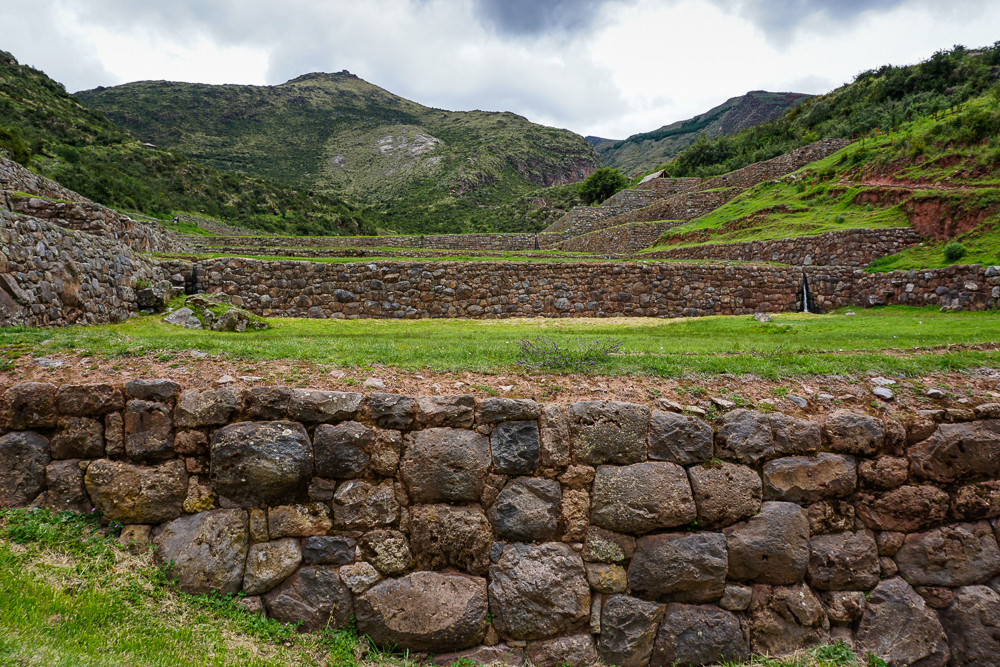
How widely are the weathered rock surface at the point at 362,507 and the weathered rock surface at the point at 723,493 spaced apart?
2990 mm

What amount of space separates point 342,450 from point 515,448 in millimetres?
1696

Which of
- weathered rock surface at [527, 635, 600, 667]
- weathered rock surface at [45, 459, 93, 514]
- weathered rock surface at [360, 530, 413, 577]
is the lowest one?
weathered rock surface at [527, 635, 600, 667]

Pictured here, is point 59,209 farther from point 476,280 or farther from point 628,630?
point 628,630

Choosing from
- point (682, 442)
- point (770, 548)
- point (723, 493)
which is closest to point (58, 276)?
point (682, 442)

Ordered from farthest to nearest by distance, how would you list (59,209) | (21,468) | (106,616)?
1. (59,209)
2. (21,468)
3. (106,616)

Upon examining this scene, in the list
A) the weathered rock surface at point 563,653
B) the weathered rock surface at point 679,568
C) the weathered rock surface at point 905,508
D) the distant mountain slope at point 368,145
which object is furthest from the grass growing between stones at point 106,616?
the distant mountain slope at point 368,145

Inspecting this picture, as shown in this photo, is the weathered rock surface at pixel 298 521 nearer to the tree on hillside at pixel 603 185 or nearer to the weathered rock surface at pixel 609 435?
the weathered rock surface at pixel 609 435

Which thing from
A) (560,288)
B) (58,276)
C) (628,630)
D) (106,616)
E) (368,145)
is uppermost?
(368,145)

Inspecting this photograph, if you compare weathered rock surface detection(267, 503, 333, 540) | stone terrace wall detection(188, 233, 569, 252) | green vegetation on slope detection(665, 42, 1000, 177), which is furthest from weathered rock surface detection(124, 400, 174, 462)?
green vegetation on slope detection(665, 42, 1000, 177)

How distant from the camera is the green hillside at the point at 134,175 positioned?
30.9 meters

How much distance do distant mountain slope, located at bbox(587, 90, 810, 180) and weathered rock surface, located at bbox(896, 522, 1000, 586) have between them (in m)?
112

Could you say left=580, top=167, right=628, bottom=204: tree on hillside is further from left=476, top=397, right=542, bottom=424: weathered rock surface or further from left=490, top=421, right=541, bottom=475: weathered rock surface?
left=490, top=421, right=541, bottom=475: weathered rock surface

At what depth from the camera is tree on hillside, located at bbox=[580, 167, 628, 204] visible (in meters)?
40.6

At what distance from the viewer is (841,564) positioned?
4.55 meters
